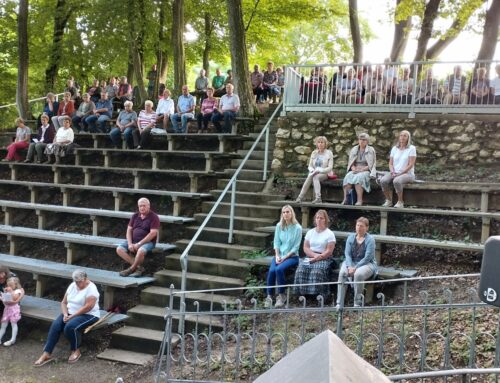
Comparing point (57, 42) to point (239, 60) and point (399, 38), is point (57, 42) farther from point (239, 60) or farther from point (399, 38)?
point (399, 38)

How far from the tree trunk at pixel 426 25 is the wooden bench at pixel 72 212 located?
8509 mm

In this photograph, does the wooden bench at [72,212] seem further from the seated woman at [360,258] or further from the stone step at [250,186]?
the seated woman at [360,258]

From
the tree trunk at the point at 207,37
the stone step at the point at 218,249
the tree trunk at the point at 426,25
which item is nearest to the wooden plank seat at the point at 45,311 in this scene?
the stone step at the point at 218,249

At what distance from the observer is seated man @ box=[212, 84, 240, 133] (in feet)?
35.9

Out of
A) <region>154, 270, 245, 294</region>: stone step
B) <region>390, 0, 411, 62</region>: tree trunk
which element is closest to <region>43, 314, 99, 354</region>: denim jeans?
<region>154, 270, 245, 294</region>: stone step

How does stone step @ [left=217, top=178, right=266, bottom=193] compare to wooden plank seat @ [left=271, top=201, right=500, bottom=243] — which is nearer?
wooden plank seat @ [left=271, top=201, right=500, bottom=243]

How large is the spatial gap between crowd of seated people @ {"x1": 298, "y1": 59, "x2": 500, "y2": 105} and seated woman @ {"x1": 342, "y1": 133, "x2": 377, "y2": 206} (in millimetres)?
1595

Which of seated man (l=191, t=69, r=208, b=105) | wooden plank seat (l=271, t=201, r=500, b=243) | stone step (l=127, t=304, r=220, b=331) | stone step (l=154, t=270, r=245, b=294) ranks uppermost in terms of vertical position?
seated man (l=191, t=69, r=208, b=105)

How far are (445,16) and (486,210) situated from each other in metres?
8.30

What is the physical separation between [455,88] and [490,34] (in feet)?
13.6

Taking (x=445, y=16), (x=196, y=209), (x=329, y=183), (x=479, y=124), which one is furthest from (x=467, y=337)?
(x=445, y=16)

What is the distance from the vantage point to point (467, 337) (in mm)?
4848

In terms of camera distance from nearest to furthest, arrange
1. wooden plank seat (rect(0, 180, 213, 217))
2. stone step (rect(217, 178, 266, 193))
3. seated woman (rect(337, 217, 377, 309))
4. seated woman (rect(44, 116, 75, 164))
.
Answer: seated woman (rect(337, 217, 377, 309))
wooden plank seat (rect(0, 180, 213, 217))
stone step (rect(217, 178, 266, 193))
seated woman (rect(44, 116, 75, 164))

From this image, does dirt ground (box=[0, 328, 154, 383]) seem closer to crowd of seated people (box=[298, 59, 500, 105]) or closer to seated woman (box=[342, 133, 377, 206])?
seated woman (box=[342, 133, 377, 206])
